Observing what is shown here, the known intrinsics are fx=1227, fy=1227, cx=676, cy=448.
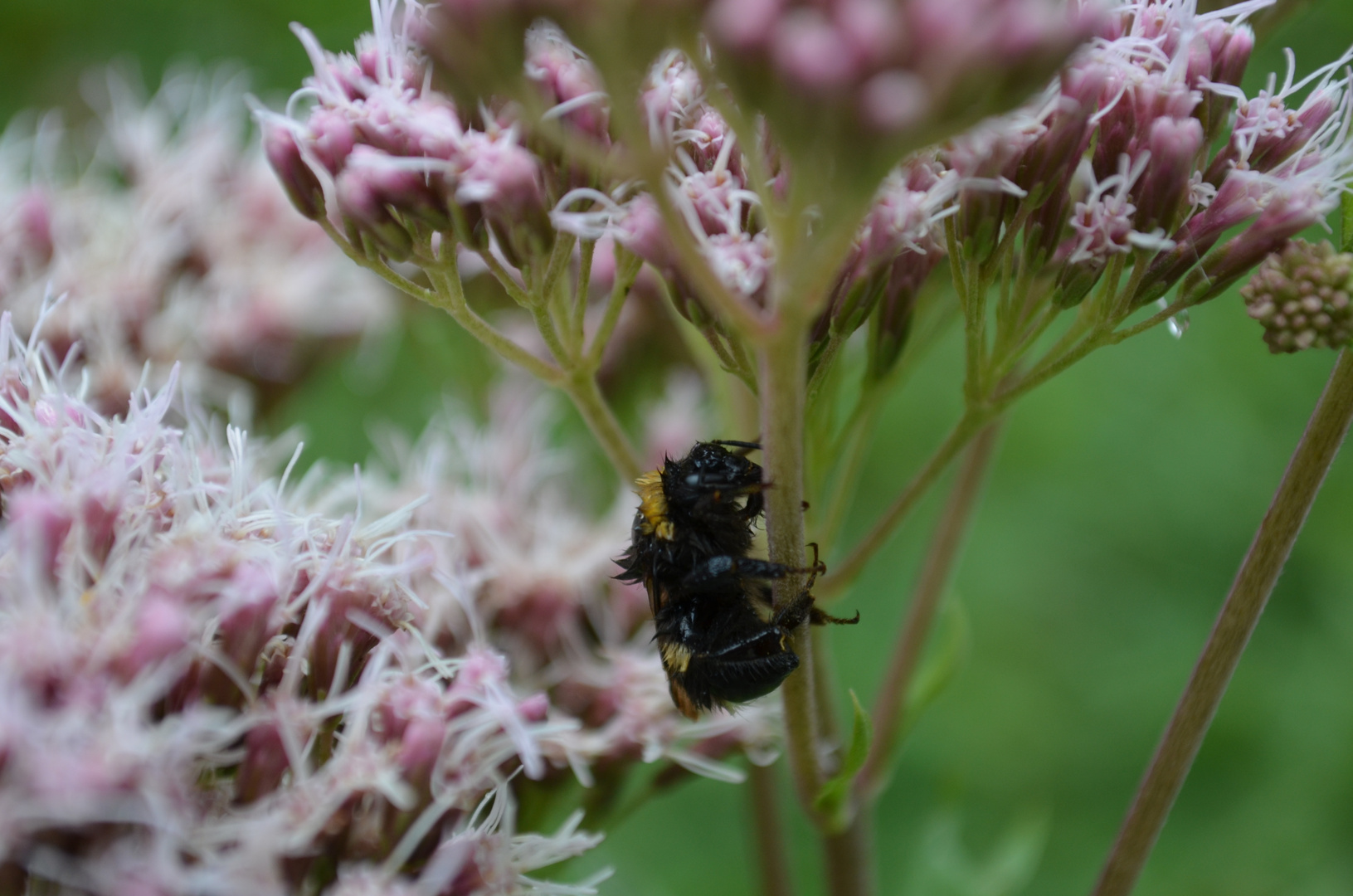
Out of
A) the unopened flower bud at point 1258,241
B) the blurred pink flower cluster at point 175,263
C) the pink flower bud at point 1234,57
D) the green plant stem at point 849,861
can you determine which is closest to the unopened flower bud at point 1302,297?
the unopened flower bud at point 1258,241

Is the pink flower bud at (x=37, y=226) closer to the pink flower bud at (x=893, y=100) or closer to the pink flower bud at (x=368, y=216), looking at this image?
the pink flower bud at (x=368, y=216)

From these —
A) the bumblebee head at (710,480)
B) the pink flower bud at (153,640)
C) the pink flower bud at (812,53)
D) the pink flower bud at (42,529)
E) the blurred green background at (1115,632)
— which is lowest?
the blurred green background at (1115,632)

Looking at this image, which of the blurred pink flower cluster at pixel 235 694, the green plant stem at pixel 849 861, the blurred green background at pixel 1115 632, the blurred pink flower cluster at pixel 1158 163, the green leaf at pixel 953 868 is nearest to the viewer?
the blurred pink flower cluster at pixel 235 694

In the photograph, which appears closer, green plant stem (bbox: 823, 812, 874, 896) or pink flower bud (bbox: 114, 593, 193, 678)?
pink flower bud (bbox: 114, 593, 193, 678)

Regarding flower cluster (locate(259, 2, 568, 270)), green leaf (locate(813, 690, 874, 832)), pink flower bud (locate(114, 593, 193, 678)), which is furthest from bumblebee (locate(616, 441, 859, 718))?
pink flower bud (locate(114, 593, 193, 678))

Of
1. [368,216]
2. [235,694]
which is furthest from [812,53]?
[235,694]

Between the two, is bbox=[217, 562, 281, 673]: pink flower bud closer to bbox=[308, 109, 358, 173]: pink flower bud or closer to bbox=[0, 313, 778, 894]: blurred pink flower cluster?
bbox=[0, 313, 778, 894]: blurred pink flower cluster

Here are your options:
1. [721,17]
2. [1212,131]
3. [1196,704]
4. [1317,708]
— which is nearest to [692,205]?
[721,17]
